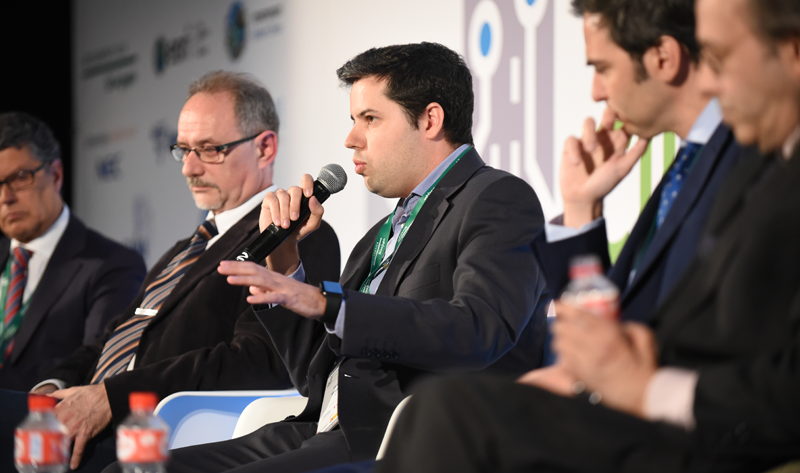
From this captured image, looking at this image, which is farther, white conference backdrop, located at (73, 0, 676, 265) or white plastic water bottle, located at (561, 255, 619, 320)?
white conference backdrop, located at (73, 0, 676, 265)

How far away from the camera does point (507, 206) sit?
2252 millimetres

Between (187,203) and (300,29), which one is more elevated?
(300,29)

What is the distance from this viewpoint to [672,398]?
3.82 ft

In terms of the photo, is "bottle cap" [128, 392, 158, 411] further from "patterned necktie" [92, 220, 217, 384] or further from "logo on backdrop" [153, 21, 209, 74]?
"logo on backdrop" [153, 21, 209, 74]

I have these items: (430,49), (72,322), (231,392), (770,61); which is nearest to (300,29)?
(72,322)

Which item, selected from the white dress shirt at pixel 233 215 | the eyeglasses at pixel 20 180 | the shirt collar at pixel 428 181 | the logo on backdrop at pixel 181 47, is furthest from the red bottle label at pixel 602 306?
the logo on backdrop at pixel 181 47

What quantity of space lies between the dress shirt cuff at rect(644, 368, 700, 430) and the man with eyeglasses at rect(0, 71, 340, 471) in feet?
5.61

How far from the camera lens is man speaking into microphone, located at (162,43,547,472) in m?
1.99

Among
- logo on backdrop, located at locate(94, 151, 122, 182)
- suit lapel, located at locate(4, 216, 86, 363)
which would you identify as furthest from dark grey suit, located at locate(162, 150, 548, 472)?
logo on backdrop, located at locate(94, 151, 122, 182)

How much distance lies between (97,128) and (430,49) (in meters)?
4.73

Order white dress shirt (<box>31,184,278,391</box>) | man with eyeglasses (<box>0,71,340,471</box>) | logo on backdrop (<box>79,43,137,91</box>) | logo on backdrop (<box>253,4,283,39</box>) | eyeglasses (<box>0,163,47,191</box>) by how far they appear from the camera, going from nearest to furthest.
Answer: man with eyeglasses (<box>0,71,340,471</box>)
white dress shirt (<box>31,184,278,391</box>)
eyeglasses (<box>0,163,47,191</box>)
logo on backdrop (<box>253,4,283,39</box>)
logo on backdrop (<box>79,43,137,91</box>)

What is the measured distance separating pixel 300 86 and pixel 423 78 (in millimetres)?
2436

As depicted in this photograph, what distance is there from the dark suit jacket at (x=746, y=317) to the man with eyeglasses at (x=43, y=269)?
302 centimetres

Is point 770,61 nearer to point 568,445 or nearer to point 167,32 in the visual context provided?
point 568,445
